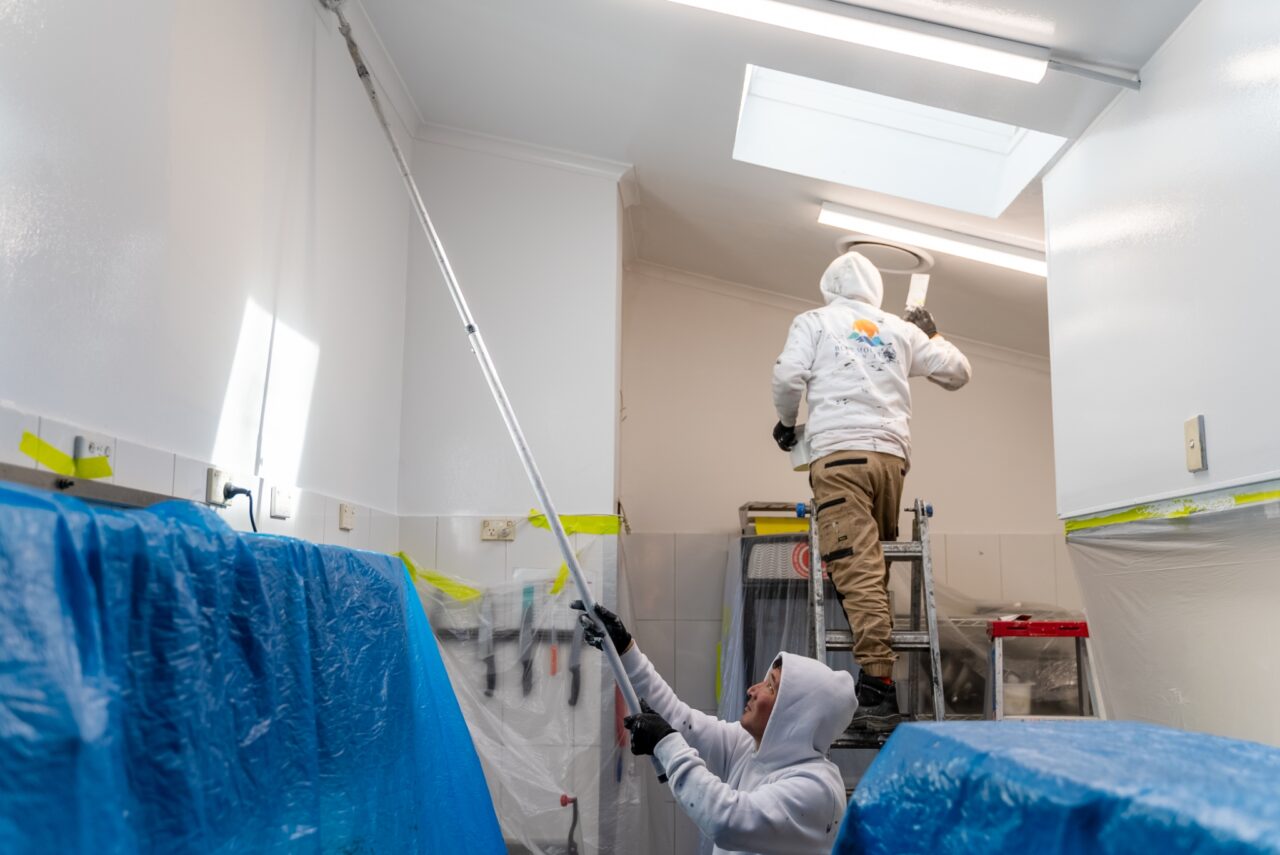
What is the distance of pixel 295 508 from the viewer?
Result: 2.70 m

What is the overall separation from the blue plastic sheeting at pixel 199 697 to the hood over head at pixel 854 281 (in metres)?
2.05

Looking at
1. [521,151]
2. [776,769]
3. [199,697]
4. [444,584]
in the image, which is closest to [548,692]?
[444,584]

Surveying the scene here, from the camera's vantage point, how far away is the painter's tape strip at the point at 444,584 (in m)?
3.47

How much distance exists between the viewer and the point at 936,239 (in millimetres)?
3699

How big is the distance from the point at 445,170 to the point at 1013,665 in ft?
8.92

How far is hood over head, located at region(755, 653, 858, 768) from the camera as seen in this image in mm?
1976

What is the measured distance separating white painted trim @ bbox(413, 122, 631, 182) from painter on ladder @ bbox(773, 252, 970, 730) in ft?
3.22

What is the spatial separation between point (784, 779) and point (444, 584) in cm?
184

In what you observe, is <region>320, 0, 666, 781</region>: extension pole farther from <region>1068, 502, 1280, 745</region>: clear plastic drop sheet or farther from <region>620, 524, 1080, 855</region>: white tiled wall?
<region>620, 524, 1080, 855</region>: white tiled wall

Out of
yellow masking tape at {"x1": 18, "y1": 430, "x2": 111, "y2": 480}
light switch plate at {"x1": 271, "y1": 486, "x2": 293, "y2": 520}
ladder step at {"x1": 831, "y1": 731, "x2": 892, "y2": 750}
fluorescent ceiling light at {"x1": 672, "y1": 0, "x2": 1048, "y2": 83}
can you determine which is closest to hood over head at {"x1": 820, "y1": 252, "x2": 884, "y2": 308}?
fluorescent ceiling light at {"x1": 672, "y1": 0, "x2": 1048, "y2": 83}

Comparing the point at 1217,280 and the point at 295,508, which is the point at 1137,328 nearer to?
the point at 1217,280

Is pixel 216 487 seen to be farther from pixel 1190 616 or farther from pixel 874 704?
pixel 1190 616

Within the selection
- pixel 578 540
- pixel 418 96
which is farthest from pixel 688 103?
pixel 578 540

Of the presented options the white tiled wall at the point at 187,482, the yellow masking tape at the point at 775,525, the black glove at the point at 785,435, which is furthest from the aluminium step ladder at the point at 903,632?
the white tiled wall at the point at 187,482
